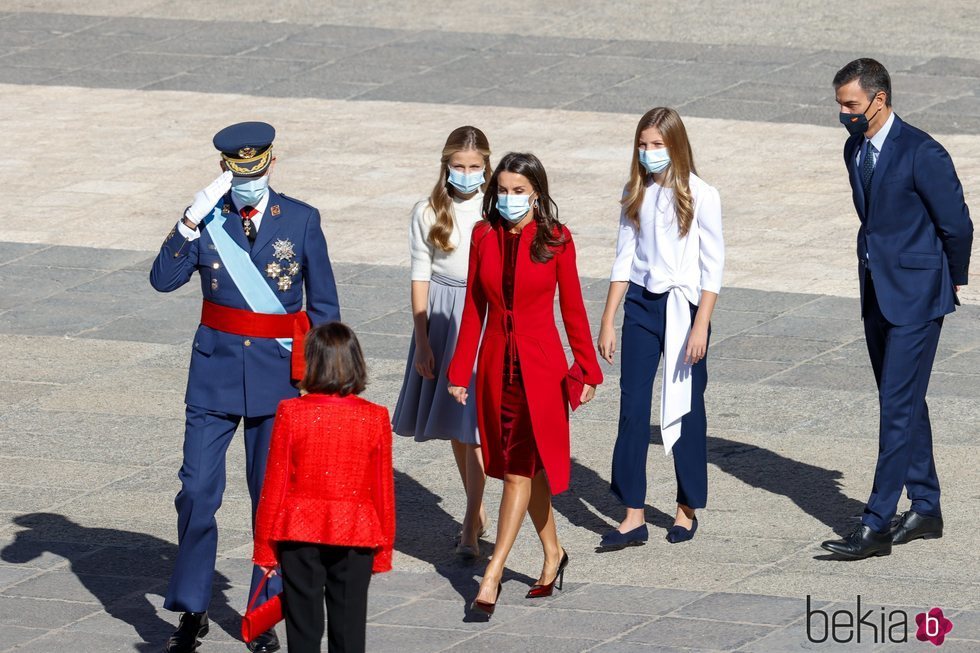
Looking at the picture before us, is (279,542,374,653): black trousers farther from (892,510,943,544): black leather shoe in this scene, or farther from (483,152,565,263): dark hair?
(892,510,943,544): black leather shoe

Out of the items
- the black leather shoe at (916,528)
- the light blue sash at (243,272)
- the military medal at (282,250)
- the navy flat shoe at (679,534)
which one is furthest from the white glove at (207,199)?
the black leather shoe at (916,528)

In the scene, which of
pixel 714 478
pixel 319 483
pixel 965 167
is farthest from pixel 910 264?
pixel 965 167

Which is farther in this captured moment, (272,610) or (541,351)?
(541,351)

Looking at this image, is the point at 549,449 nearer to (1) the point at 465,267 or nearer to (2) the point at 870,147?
(1) the point at 465,267

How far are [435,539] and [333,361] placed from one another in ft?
7.94

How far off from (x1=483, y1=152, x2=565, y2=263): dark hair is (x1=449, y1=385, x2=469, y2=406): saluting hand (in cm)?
61

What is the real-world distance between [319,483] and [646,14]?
16565mm

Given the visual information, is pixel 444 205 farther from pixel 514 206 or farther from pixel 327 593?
pixel 327 593

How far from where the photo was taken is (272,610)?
6.36m

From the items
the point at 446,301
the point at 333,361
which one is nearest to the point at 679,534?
the point at 446,301

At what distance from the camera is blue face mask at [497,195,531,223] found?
729cm

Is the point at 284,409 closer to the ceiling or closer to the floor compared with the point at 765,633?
closer to the ceiling

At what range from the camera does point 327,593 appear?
6199 millimetres

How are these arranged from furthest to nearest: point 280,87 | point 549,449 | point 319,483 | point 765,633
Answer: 1. point 280,87
2. point 549,449
3. point 765,633
4. point 319,483
